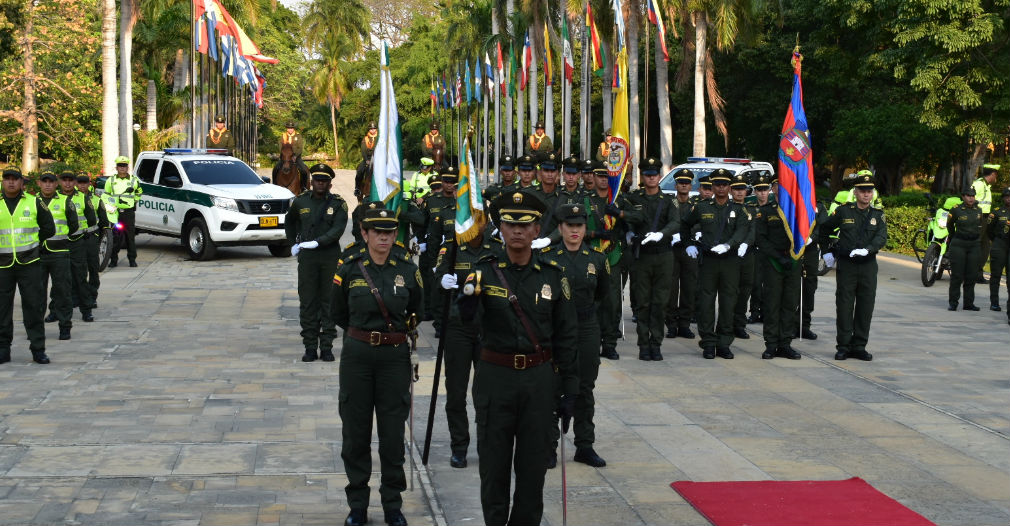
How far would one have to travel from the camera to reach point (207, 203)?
878 inches

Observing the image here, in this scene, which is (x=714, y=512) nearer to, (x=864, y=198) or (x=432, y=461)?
(x=432, y=461)

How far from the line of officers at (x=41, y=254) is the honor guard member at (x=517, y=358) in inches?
292

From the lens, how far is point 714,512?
7.40 m

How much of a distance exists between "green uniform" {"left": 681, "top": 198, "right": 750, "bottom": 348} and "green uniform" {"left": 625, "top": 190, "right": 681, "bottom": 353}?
0.41 m

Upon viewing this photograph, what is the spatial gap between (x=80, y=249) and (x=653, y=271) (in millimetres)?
7663

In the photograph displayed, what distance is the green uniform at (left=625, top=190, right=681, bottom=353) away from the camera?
12922 mm

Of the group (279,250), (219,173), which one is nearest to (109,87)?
(219,173)

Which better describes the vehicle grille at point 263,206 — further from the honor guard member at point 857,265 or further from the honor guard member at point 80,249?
the honor guard member at point 857,265

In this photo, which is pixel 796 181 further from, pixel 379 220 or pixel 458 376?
pixel 379 220

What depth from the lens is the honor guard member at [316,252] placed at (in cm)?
1263

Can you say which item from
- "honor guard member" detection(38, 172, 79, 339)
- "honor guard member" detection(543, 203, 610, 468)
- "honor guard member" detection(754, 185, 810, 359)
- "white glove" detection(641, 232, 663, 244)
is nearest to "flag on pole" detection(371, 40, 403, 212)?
"honor guard member" detection(543, 203, 610, 468)

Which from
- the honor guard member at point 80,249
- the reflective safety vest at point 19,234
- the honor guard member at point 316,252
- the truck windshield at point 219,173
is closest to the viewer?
the reflective safety vest at point 19,234

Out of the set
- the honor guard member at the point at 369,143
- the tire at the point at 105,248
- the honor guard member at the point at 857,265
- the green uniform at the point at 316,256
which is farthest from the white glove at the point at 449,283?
the honor guard member at the point at 369,143

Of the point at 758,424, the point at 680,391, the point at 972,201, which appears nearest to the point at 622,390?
the point at 680,391
